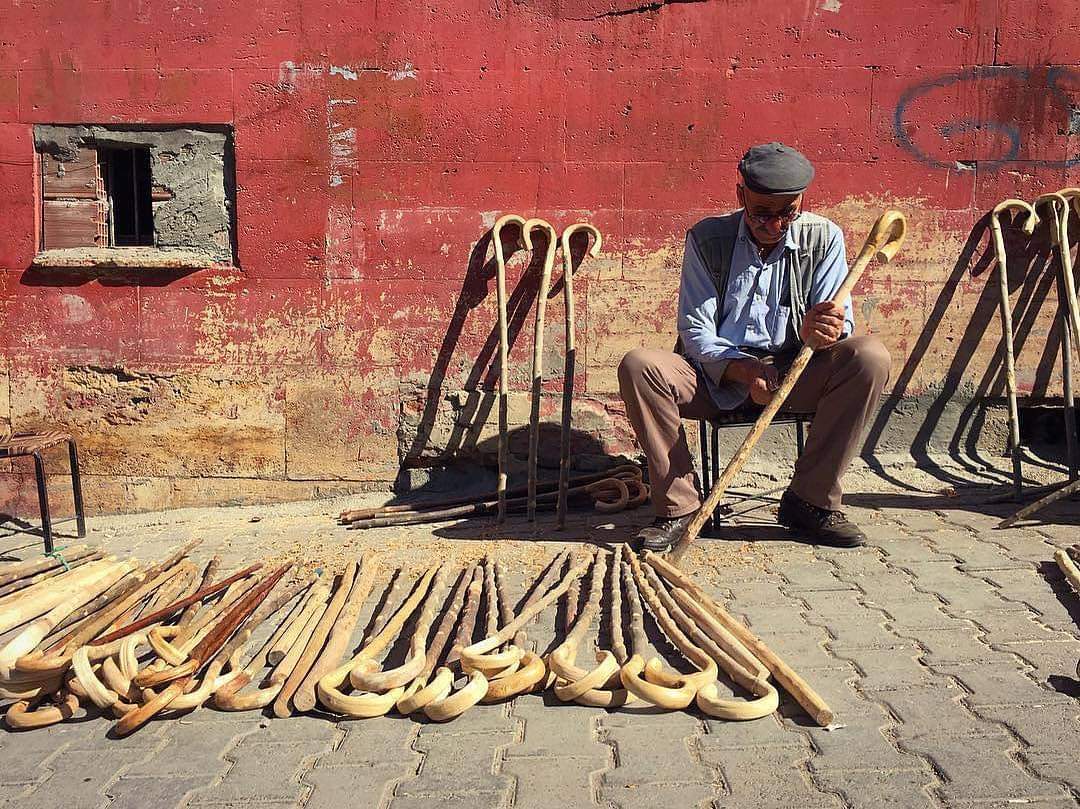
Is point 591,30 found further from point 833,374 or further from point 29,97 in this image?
point 29,97

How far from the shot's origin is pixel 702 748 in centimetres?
264

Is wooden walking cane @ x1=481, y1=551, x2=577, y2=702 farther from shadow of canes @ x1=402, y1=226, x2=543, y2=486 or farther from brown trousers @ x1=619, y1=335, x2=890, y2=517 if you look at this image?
shadow of canes @ x1=402, y1=226, x2=543, y2=486

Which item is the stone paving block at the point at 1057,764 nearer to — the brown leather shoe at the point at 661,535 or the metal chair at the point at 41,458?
the brown leather shoe at the point at 661,535

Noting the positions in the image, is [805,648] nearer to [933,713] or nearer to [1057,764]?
[933,713]

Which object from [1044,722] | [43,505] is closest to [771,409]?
[1044,722]

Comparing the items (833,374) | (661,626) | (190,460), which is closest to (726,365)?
(833,374)

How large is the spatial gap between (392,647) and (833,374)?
87.9 inches

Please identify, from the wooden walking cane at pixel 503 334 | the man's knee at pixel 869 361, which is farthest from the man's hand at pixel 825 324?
the wooden walking cane at pixel 503 334

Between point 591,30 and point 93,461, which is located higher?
point 591,30

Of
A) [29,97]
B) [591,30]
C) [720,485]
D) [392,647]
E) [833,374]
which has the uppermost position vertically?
[591,30]

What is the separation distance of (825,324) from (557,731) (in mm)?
2206

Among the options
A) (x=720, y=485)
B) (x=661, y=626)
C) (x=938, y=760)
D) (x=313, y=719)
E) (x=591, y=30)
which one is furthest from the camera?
(x=591, y=30)

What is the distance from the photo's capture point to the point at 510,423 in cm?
589

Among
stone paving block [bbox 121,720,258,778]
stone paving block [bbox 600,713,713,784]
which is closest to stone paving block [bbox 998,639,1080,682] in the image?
stone paving block [bbox 600,713,713,784]
